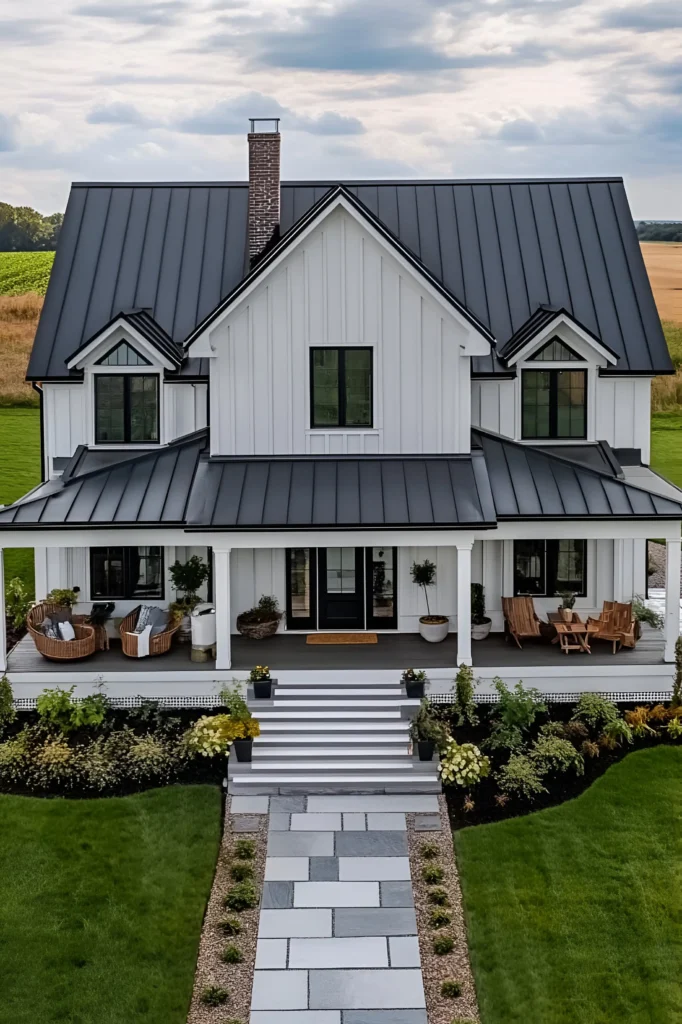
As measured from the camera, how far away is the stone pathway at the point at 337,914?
1280cm

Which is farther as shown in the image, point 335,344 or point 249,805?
point 335,344

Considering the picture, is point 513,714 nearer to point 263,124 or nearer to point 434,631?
point 434,631

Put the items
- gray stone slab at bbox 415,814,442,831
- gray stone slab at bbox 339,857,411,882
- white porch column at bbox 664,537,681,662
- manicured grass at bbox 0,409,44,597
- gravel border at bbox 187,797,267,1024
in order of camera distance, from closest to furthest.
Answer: gravel border at bbox 187,797,267,1024 → gray stone slab at bbox 339,857,411,882 → gray stone slab at bbox 415,814,442,831 → white porch column at bbox 664,537,681,662 → manicured grass at bbox 0,409,44,597

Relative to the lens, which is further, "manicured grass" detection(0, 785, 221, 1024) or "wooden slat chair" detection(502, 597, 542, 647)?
"wooden slat chair" detection(502, 597, 542, 647)

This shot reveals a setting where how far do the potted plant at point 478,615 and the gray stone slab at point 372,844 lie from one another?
6.75m

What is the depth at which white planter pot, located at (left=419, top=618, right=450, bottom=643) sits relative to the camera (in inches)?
883

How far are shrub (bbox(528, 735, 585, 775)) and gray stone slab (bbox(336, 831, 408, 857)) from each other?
3.00 meters

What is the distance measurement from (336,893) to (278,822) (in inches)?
89.1

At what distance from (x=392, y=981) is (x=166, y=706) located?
885 centimetres

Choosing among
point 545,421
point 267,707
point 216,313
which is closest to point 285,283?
point 216,313

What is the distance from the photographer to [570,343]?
23.4 meters

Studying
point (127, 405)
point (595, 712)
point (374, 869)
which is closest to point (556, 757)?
point (595, 712)

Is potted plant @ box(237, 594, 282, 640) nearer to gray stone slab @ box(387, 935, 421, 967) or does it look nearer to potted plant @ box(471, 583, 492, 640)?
potted plant @ box(471, 583, 492, 640)

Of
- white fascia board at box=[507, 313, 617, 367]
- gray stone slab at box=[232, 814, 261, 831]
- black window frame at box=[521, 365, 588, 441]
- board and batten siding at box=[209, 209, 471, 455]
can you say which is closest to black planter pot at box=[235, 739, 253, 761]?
gray stone slab at box=[232, 814, 261, 831]
